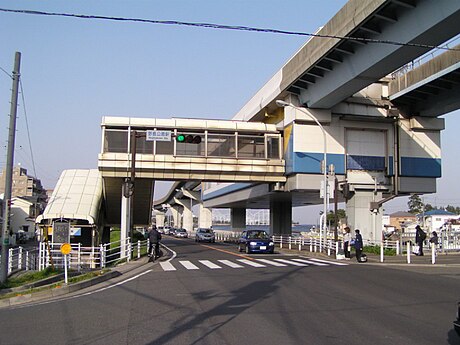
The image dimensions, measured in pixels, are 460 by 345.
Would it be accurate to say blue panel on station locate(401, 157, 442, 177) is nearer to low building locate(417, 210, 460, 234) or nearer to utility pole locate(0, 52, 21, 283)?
low building locate(417, 210, 460, 234)

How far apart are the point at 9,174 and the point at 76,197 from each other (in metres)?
16.3

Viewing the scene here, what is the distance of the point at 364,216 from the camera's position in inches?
1407

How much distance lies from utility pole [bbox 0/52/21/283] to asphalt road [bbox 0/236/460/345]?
156 inches

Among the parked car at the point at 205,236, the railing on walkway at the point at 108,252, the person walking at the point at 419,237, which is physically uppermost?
the person walking at the point at 419,237

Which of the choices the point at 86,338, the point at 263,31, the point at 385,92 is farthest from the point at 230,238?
the point at 86,338

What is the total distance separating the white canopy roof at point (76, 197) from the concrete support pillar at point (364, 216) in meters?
18.5

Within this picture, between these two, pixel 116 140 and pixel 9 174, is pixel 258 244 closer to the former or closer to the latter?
pixel 116 140

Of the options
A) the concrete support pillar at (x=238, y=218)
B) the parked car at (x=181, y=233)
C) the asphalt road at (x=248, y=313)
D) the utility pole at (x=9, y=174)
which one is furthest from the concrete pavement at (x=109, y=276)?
the parked car at (x=181, y=233)

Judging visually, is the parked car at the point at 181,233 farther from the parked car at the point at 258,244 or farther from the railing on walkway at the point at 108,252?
the parked car at the point at 258,244

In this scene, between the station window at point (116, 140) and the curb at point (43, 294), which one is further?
the station window at point (116, 140)

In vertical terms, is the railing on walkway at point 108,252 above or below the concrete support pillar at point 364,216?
below

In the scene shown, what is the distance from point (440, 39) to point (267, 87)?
20.5 m

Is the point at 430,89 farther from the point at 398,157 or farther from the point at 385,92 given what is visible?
the point at 398,157

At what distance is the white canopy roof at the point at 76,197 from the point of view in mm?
30102
